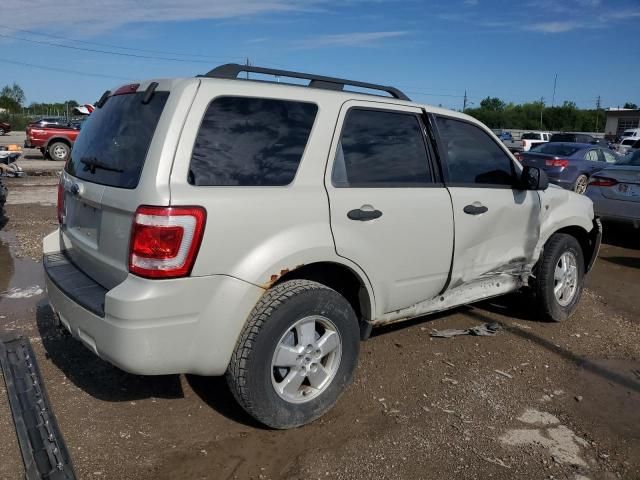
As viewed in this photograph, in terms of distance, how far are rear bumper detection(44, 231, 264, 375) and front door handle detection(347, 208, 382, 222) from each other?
735 mm

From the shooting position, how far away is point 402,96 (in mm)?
3967

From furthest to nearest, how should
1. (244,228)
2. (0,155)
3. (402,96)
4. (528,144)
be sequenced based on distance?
(528,144)
(0,155)
(402,96)
(244,228)

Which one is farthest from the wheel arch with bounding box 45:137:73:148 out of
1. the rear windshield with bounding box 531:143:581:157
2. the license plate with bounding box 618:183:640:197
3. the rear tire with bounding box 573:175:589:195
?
the license plate with bounding box 618:183:640:197

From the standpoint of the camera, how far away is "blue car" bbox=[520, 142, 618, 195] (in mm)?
13055

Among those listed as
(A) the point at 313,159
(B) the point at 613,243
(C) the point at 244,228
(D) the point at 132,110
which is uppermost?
(D) the point at 132,110

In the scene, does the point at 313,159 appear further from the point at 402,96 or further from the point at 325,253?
the point at 402,96

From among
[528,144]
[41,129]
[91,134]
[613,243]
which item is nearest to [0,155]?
[91,134]

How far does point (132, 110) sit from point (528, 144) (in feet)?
86.3

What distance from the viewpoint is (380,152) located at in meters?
3.53

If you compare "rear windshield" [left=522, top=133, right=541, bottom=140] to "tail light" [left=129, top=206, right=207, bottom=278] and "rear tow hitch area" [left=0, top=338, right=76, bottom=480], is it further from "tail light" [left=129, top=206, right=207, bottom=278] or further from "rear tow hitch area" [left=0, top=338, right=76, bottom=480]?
"tail light" [left=129, top=206, right=207, bottom=278]

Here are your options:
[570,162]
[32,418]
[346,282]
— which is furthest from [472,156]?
[570,162]

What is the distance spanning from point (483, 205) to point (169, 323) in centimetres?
244

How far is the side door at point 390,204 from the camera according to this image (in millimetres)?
3242

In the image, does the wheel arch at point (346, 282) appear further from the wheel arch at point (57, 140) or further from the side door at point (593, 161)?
the wheel arch at point (57, 140)
